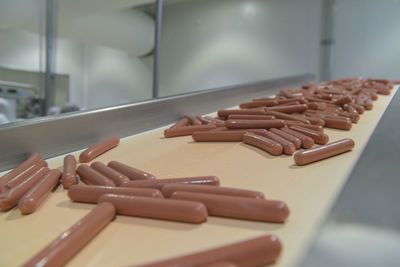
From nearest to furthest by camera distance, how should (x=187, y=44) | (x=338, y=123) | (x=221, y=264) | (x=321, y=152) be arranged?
(x=221, y=264) → (x=321, y=152) → (x=338, y=123) → (x=187, y=44)

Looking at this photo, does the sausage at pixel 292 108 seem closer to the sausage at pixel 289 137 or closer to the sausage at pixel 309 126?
the sausage at pixel 309 126

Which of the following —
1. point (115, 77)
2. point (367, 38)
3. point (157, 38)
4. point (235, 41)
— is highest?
point (235, 41)

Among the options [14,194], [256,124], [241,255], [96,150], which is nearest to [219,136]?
[256,124]

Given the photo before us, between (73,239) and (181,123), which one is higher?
(181,123)

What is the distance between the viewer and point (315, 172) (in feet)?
3.28

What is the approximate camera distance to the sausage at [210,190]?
0.75m

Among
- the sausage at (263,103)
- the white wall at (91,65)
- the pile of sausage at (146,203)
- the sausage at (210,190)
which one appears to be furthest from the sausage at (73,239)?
the white wall at (91,65)

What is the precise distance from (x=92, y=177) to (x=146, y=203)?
0.32 m

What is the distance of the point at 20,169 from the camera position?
1.06 m

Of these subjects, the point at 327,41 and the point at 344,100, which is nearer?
the point at 344,100

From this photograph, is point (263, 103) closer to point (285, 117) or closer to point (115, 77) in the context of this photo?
point (285, 117)

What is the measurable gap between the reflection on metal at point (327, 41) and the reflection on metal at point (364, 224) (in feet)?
19.7

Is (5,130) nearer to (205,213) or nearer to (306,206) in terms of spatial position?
(205,213)

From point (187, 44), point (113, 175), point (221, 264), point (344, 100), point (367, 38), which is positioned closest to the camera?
point (221, 264)
